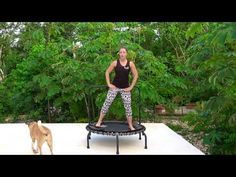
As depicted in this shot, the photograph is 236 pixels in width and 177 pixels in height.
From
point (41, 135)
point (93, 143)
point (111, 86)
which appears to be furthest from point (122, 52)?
point (41, 135)

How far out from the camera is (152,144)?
5992 millimetres

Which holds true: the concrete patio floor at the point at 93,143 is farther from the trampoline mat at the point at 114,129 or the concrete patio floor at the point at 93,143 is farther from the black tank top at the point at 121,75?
the black tank top at the point at 121,75

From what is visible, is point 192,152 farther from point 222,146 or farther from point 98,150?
point 98,150

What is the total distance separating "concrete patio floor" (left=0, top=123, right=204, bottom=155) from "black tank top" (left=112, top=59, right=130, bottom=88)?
33.3 inches

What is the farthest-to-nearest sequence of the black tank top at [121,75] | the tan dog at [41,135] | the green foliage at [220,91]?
1. the black tank top at [121,75]
2. the tan dog at [41,135]
3. the green foliage at [220,91]

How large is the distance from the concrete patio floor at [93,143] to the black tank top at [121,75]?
845mm

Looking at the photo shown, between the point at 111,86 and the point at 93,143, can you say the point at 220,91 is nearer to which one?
the point at 111,86

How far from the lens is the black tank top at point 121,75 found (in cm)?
566

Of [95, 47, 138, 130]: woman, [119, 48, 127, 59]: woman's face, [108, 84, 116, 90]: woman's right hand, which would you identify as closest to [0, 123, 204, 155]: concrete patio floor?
[95, 47, 138, 130]: woman

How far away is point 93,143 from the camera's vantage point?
5969 mm

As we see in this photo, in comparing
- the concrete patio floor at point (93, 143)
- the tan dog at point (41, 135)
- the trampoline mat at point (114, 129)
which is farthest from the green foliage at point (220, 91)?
the tan dog at point (41, 135)

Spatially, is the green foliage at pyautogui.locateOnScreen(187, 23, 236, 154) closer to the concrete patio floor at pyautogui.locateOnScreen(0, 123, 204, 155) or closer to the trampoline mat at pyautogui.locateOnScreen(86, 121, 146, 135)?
the concrete patio floor at pyautogui.locateOnScreen(0, 123, 204, 155)

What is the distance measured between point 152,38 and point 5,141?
459 centimetres
